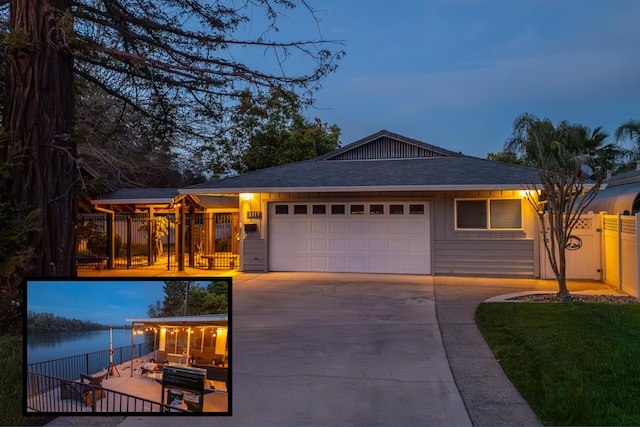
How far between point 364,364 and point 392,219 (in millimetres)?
8885

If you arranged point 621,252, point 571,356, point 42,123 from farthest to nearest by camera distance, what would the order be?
point 621,252 → point 571,356 → point 42,123

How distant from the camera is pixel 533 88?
37.4m

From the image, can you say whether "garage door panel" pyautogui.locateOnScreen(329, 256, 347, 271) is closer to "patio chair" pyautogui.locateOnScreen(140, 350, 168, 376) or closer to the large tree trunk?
the large tree trunk

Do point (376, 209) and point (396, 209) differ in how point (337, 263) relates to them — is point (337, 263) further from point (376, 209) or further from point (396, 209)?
point (396, 209)

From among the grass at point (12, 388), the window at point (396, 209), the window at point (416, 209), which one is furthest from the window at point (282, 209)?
the grass at point (12, 388)

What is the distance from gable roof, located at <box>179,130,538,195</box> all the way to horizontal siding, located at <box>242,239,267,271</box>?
5.44 ft

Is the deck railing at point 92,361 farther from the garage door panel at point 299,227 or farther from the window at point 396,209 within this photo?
the garage door panel at point 299,227

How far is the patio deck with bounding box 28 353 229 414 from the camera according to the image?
2.83 m

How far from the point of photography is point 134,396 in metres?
2.86

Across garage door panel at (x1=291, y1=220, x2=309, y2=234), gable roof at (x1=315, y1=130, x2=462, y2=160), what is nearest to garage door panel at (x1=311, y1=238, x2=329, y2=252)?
garage door panel at (x1=291, y1=220, x2=309, y2=234)

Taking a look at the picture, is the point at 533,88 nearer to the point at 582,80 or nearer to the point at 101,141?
the point at 582,80

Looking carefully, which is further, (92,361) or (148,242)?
(148,242)

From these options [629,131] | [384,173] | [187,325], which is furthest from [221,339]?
[629,131]

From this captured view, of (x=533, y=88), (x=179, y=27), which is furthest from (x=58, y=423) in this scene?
(x=533, y=88)
